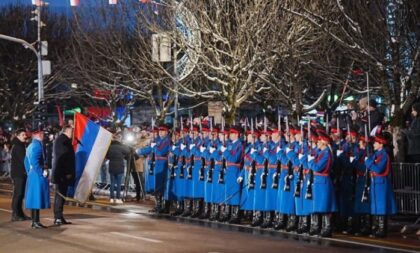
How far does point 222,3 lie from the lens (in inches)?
915

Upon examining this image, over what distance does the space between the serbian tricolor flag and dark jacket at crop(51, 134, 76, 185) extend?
1.74 m

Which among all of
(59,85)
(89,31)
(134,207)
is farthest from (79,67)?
(134,207)

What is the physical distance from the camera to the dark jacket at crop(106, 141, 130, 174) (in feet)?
71.6

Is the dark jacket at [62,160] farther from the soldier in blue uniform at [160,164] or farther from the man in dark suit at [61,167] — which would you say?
the soldier in blue uniform at [160,164]

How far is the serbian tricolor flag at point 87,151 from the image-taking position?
1855cm

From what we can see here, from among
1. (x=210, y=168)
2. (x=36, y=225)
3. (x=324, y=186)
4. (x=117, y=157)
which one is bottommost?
(x=36, y=225)

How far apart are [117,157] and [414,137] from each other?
894 cm

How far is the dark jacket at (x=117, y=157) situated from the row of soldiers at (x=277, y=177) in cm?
315

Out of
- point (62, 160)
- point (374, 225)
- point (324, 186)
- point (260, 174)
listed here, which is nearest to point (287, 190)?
point (260, 174)

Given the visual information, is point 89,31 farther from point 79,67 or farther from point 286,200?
point 286,200

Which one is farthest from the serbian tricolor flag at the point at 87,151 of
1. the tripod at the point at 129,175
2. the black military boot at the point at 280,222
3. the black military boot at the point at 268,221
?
the black military boot at the point at 280,222

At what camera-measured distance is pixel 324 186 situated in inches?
567

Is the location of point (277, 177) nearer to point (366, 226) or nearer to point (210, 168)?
point (366, 226)

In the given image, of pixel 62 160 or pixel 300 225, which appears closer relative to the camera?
pixel 300 225
